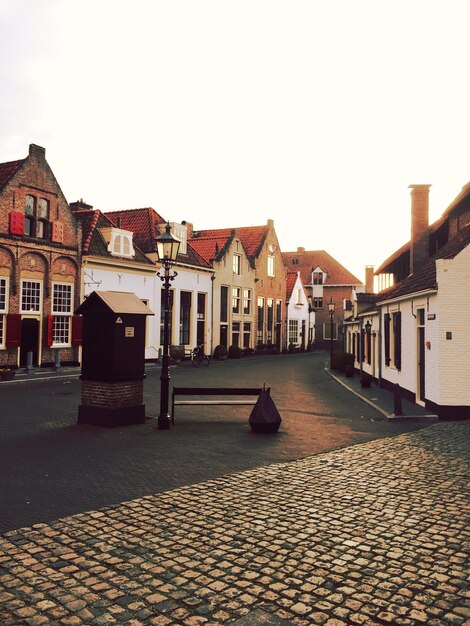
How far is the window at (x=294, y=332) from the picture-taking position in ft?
184

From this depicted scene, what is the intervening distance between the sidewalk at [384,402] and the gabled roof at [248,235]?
82.5 ft

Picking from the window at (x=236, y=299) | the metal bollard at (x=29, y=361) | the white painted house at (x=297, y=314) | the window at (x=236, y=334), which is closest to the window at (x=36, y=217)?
the metal bollard at (x=29, y=361)

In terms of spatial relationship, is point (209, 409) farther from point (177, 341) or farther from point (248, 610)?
point (177, 341)

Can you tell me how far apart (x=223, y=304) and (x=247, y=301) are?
4371 mm

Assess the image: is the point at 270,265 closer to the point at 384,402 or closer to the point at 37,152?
the point at 37,152

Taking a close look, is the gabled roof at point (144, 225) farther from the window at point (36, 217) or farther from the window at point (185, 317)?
the window at point (36, 217)

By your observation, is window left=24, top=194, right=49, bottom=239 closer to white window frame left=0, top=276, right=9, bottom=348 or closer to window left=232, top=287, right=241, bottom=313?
white window frame left=0, top=276, right=9, bottom=348

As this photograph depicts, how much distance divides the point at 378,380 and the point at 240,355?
793 inches

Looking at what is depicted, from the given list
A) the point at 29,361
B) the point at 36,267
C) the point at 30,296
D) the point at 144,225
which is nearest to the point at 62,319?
the point at 30,296

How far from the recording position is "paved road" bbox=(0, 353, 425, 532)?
265 inches

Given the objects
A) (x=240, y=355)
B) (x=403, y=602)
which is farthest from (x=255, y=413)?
(x=240, y=355)

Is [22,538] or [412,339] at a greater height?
[412,339]

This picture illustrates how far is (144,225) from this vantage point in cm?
3525

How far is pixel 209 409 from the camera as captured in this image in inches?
596
